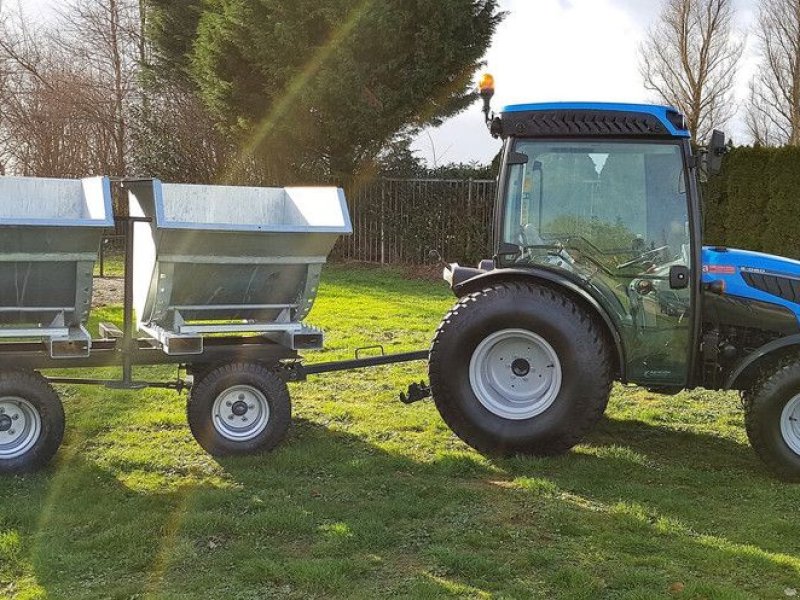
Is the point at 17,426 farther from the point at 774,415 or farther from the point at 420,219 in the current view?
the point at 420,219

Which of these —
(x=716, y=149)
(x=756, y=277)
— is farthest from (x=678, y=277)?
(x=716, y=149)

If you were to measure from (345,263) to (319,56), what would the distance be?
12.9ft

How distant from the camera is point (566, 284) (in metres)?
5.00

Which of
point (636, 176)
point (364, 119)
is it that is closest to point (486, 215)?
point (364, 119)

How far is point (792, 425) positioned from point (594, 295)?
4.25 ft

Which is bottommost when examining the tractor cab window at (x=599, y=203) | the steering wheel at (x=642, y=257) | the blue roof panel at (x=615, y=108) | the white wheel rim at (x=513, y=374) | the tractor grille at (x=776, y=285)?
the white wheel rim at (x=513, y=374)

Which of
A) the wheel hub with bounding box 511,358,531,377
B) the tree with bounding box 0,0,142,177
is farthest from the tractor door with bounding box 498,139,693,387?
the tree with bounding box 0,0,142,177

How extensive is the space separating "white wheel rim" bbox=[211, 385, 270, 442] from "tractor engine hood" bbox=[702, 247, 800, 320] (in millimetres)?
2724

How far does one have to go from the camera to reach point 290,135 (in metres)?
16.0

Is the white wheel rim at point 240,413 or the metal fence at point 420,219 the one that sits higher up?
the metal fence at point 420,219

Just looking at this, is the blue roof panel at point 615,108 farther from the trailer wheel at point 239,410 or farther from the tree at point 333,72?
the tree at point 333,72

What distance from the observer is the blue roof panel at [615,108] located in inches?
194

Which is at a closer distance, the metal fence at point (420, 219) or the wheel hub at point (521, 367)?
the wheel hub at point (521, 367)

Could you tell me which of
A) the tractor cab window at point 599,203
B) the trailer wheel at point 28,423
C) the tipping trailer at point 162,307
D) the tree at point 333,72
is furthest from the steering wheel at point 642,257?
the tree at point 333,72
